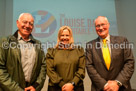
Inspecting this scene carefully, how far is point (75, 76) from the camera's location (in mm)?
1799

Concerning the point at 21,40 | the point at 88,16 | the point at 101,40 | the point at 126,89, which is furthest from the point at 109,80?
the point at 88,16

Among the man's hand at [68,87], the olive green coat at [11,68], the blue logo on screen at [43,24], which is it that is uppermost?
the blue logo on screen at [43,24]

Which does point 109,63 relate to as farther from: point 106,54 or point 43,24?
point 43,24

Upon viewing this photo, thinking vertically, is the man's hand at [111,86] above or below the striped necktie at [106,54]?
below

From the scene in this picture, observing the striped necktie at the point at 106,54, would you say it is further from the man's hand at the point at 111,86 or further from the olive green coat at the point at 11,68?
the olive green coat at the point at 11,68

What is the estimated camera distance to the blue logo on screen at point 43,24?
141 inches

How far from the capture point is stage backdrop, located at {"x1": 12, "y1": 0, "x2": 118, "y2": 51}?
3.59 meters

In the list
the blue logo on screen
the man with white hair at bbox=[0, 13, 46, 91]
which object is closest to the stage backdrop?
the blue logo on screen

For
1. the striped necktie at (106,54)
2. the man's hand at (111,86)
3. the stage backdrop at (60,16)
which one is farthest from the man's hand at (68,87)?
the stage backdrop at (60,16)

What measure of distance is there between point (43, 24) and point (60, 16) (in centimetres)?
53

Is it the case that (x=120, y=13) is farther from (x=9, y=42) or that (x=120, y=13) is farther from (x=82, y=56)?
(x=9, y=42)

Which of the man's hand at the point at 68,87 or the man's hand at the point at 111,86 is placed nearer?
the man's hand at the point at 111,86

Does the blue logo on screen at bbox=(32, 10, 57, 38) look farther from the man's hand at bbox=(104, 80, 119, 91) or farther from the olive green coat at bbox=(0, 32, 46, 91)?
the man's hand at bbox=(104, 80, 119, 91)

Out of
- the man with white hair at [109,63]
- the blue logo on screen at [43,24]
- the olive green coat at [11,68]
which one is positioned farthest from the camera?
the blue logo on screen at [43,24]
